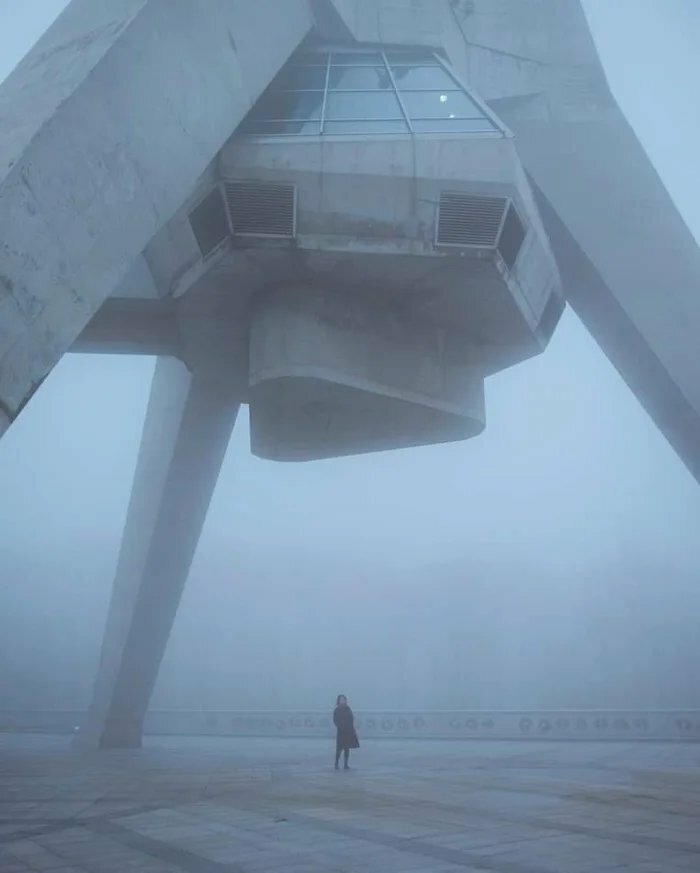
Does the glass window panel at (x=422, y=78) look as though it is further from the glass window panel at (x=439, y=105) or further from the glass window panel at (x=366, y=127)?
the glass window panel at (x=366, y=127)

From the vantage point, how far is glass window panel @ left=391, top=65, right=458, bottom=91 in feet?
42.2

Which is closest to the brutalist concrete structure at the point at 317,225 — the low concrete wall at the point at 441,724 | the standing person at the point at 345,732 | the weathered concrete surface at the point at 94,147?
the weathered concrete surface at the point at 94,147

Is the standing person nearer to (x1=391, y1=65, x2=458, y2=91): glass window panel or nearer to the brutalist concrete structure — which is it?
the brutalist concrete structure

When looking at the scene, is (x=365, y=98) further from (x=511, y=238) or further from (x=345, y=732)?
(x=345, y=732)

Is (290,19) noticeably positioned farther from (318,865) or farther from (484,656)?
(484,656)

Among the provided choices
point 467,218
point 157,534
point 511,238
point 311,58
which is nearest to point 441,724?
point 157,534

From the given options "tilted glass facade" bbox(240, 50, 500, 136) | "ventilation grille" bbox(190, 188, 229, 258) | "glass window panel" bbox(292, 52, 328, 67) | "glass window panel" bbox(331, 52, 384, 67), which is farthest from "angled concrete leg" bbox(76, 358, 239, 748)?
"glass window panel" bbox(331, 52, 384, 67)

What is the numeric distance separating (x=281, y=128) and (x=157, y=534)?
9.64 m

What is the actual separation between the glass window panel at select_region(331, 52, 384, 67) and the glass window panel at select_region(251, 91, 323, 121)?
1277mm

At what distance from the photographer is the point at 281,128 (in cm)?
1190

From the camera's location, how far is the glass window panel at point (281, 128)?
38.2 feet

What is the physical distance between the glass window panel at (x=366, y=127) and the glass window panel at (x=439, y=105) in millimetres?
448

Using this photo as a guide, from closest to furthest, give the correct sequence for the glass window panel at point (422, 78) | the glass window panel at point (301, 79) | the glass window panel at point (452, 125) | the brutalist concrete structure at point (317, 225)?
the brutalist concrete structure at point (317, 225)
the glass window panel at point (452, 125)
the glass window panel at point (422, 78)
the glass window panel at point (301, 79)

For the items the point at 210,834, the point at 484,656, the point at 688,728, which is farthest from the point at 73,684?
the point at 210,834
